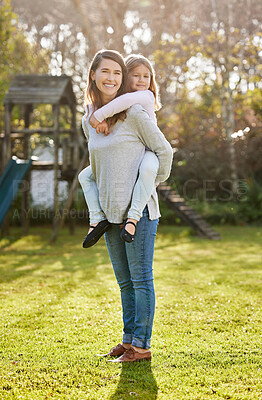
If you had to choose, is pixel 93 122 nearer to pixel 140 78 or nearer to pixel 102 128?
pixel 102 128

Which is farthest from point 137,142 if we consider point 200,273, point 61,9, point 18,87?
point 61,9

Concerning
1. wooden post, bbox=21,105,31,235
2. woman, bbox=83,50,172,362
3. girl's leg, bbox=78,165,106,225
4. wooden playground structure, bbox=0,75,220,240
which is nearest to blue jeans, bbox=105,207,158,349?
woman, bbox=83,50,172,362

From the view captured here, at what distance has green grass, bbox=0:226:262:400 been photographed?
2.44 meters

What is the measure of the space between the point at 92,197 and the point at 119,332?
1179mm

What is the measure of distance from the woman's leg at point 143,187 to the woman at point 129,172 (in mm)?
53

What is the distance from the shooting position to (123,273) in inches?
113

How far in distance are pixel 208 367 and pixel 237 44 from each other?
1353 cm

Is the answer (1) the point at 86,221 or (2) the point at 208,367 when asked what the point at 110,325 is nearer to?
(2) the point at 208,367

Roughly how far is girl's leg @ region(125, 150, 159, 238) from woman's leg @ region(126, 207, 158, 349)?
9cm

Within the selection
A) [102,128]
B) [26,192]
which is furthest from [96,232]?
[26,192]

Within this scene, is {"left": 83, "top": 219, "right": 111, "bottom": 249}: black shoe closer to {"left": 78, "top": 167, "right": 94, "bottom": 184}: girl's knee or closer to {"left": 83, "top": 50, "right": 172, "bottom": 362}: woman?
{"left": 83, "top": 50, "right": 172, "bottom": 362}: woman

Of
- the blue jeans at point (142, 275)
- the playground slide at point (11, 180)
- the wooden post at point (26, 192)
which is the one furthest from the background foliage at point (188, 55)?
the blue jeans at point (142, 275)

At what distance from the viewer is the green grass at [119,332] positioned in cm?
244

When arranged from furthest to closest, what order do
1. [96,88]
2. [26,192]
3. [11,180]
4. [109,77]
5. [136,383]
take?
[26,192], [11,180], [96,88], [109,77], [136,383]
